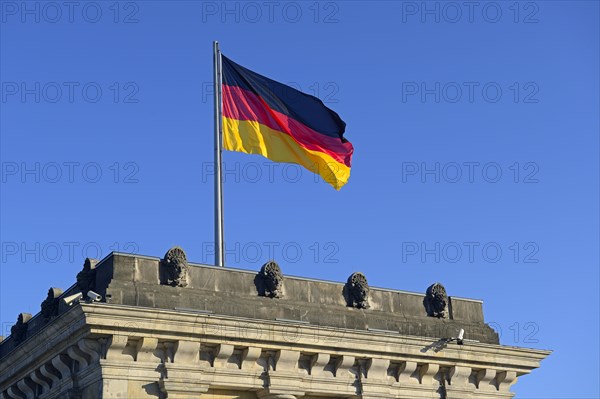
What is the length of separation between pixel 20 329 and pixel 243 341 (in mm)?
8985

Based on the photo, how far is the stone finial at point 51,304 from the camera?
1262 inches

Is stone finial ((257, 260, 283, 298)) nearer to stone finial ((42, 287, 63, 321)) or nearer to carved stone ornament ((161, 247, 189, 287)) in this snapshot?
carved stone ornament ((161, 247, 189, 287))

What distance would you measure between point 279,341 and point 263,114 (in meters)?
9.97

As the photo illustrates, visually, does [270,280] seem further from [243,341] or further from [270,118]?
[270,118]

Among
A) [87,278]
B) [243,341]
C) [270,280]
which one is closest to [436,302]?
[270,280]

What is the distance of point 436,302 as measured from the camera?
114 ft

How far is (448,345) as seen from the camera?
33.5 m

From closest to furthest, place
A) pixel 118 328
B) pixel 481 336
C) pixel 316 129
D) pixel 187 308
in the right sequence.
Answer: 1. pixel 118 328
2. pixel 187 308
3. pixel 481 336
4. pixel 316 129

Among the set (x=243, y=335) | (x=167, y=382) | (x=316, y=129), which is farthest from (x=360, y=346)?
(x=316, y=129)

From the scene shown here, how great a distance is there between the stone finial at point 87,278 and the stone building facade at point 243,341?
32 mm

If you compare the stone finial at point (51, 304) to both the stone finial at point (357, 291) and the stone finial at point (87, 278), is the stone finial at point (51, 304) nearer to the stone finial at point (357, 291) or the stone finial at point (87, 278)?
Answer: the stone finial at point (87, 278)

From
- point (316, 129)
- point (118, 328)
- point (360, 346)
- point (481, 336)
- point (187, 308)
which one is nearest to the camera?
point (118, 328)

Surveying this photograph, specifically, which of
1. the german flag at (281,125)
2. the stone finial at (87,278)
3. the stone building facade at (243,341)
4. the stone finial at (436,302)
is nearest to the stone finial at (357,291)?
the stone building facade at (243,341)

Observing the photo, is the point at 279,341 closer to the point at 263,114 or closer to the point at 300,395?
the point at 300,395
